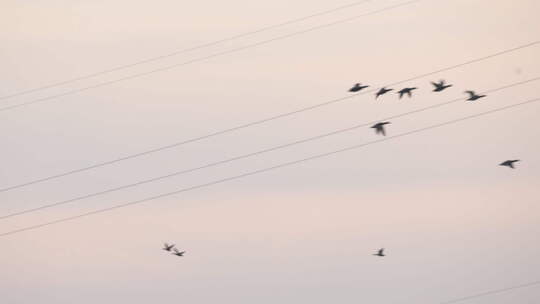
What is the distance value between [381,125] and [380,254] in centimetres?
702

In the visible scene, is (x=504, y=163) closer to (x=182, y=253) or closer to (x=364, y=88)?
(x=364, y=88)

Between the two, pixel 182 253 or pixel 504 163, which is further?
pixel 182 253

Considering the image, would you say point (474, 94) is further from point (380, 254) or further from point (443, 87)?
point (380, 254)

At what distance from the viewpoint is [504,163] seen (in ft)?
274

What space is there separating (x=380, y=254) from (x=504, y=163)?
6.49m

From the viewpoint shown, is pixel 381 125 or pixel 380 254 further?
pixel 380 254

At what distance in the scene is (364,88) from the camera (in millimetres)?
80500

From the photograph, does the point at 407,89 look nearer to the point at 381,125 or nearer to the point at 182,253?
the point at 381,125

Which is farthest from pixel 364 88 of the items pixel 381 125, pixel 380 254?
pixel 380 254

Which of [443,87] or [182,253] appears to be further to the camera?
[182,253]

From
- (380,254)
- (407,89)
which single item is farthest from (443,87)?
(380,254)

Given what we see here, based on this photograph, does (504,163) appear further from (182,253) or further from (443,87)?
(182,253)

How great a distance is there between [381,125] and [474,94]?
350 cm

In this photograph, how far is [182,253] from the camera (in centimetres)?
8900
